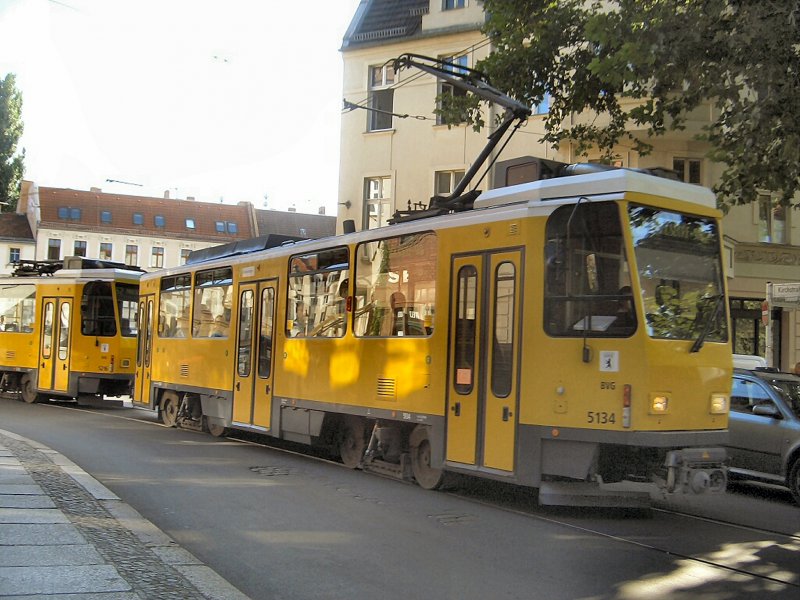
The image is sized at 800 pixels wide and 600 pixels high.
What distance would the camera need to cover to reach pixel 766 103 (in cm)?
855

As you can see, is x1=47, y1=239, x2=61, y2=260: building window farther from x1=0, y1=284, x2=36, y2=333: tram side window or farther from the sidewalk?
the sidewalk

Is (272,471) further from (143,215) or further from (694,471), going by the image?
(143,215)

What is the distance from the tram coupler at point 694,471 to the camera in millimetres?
7391

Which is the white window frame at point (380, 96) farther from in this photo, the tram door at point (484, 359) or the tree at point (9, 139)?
the tree at point (9, 139)

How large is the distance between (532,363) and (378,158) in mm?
20113

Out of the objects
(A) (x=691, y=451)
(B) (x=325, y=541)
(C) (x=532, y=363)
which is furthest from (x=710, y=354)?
(B) (x=325, y=541)

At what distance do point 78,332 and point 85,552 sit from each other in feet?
51.0

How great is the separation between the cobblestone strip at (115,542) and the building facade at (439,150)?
1486 cm

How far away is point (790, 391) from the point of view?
1088 centimetres

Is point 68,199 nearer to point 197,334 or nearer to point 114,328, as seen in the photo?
point 114,328

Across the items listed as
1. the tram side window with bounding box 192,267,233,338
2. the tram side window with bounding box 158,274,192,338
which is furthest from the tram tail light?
the tram side window with bounding box 158,274,192,338

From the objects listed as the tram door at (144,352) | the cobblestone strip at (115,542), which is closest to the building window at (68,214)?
the tram door at (144,352)

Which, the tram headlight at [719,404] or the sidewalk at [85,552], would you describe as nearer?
the sidewalk at [85,552]

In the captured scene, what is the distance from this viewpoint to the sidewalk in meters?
4.95
